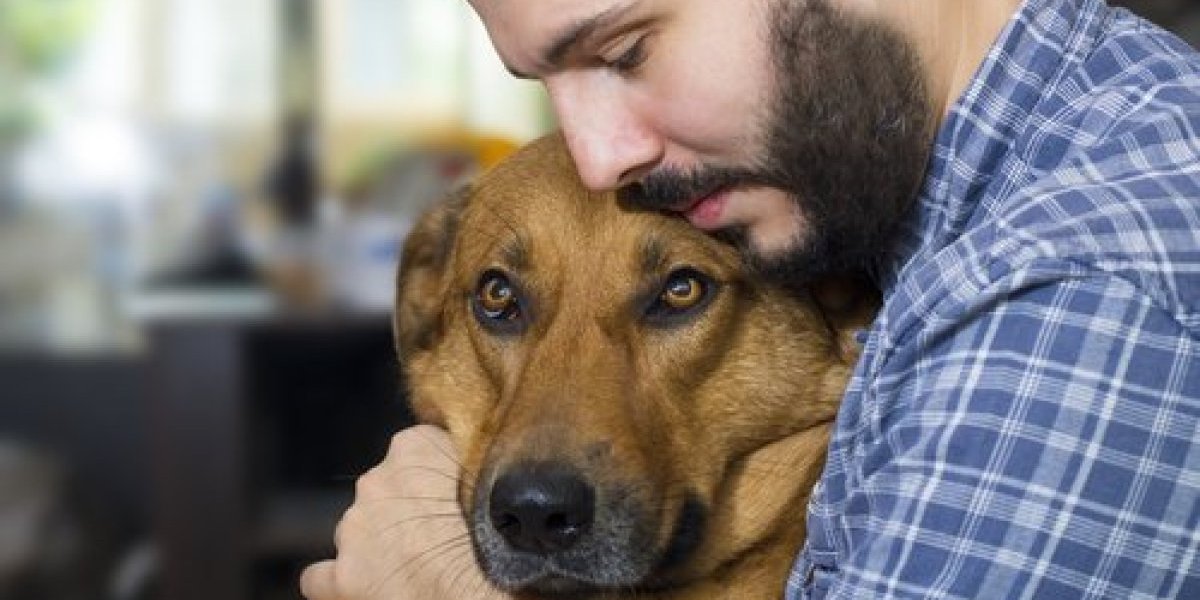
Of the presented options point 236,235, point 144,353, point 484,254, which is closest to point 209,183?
point 236,235

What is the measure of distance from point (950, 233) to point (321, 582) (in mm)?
887

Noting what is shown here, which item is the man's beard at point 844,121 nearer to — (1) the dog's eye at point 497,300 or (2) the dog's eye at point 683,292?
(2) the dog's eye at point 683,292

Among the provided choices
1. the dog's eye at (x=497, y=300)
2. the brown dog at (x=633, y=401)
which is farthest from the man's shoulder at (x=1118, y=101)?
the dog's eye at (x=497, y=300)

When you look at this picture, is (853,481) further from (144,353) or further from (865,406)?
(144,353)

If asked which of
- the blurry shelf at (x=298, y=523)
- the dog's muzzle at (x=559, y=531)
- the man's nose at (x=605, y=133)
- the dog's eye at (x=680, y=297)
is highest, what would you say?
the man's nose at (x=605, y=133)

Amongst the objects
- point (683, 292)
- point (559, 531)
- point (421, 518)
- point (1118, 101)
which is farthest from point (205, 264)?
point (1118, 101)

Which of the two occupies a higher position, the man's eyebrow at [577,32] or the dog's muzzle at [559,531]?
the man's eyebrow at [577,32]

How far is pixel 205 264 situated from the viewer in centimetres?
469

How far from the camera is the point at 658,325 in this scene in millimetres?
2164

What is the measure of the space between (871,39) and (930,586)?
0.56 m

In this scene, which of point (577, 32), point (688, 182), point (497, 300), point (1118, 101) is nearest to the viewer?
point (1118, 101)

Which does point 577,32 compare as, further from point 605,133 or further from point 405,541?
point 405,541

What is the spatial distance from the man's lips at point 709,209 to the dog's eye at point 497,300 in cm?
34

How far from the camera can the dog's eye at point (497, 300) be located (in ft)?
7.48
